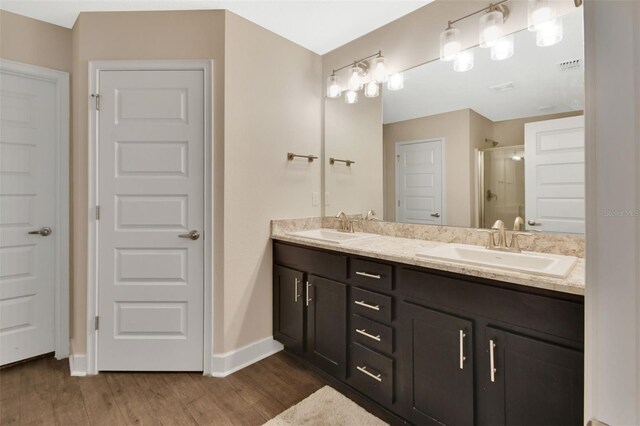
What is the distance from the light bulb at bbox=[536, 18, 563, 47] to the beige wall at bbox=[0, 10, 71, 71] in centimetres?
304

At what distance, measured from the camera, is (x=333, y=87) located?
2.61 meters

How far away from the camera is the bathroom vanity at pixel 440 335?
112cm

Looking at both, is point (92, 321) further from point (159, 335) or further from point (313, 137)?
point (313, 137)

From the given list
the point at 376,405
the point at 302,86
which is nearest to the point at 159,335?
the point at 376,405

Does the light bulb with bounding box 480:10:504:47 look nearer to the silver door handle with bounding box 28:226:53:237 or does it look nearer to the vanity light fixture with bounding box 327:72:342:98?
the vanity light fixture with bounding box 327:72:342:98

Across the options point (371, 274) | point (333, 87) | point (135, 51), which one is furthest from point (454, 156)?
point (135, 51)

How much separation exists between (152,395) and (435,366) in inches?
65.1

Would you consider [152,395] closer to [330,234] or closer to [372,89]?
[330,234]

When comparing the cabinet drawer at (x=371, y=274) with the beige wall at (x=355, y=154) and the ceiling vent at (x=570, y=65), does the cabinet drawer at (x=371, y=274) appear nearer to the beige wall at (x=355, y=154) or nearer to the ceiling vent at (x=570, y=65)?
the beige wall at (x=355, y=154)

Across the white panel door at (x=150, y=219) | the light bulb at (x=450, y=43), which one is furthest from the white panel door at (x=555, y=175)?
the white panel door at (x=150, y=219)

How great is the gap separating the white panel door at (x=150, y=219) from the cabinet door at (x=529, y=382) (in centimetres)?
174

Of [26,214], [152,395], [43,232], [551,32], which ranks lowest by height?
[152,395]

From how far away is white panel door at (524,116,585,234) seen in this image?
1.51 m

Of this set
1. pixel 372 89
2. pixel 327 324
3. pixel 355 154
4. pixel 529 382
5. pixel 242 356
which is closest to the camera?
pixel 529 382
